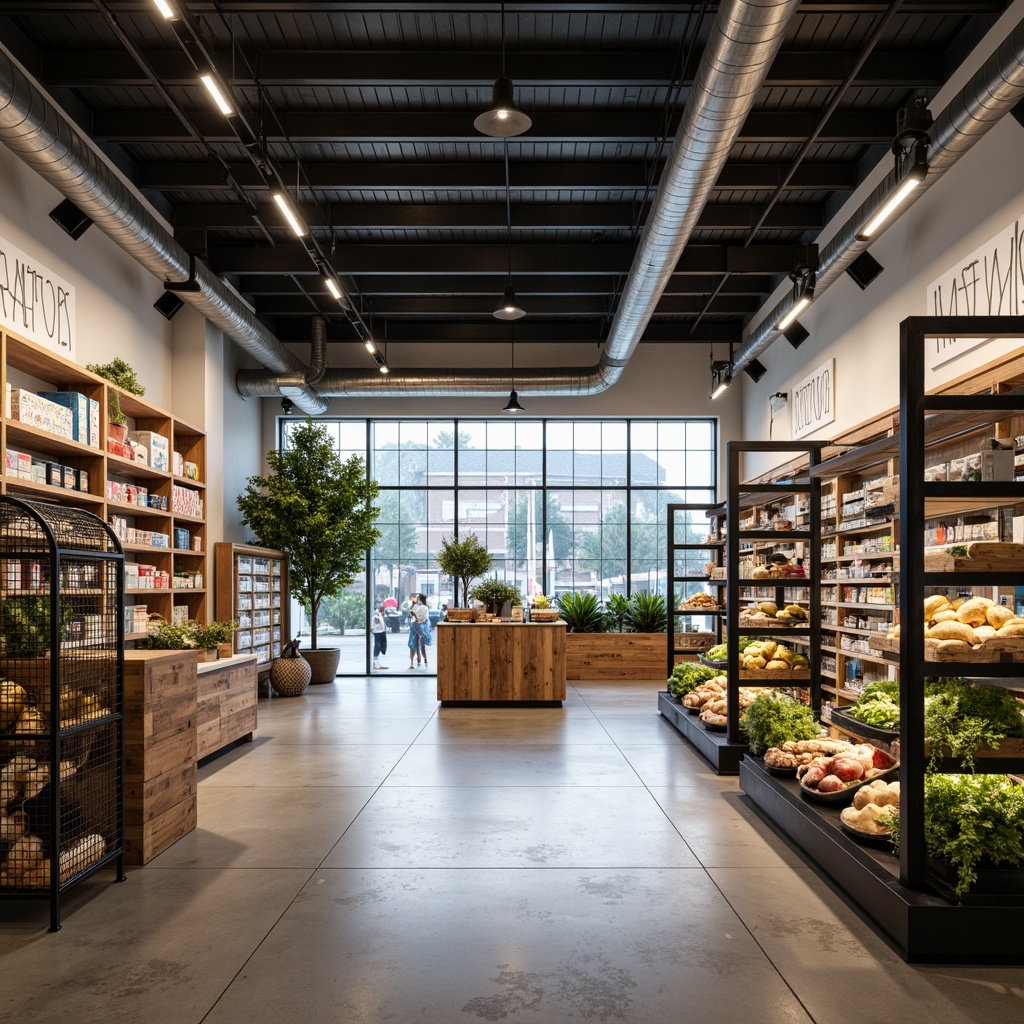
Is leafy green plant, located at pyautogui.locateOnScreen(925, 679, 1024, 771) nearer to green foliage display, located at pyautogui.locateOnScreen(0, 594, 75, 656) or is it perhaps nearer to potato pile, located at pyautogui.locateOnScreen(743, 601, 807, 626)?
potato pile, located at pyautogui.locateOnScreen(743, 601, 807, 626)

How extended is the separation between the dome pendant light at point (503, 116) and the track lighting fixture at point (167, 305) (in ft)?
18.9

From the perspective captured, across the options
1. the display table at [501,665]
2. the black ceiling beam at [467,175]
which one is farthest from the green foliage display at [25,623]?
the display table at [501,665]

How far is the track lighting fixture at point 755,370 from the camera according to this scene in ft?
40.9

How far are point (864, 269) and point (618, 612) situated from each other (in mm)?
6720

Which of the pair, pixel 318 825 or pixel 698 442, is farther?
pixel 698 442

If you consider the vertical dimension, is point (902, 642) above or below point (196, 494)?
below

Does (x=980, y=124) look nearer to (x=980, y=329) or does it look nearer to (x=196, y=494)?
(x=980, y=329)

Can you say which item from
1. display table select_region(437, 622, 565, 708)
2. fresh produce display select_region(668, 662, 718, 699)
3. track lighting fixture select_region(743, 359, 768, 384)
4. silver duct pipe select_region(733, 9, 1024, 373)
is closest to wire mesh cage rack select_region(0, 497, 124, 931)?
Result: silver duct pipe select_region(733, 9, 1024, 373)

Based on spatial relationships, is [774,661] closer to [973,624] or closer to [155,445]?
[973,624]

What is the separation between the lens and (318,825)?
5281 millimetres

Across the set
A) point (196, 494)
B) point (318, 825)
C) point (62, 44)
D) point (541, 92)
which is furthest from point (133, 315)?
point (318, 825)

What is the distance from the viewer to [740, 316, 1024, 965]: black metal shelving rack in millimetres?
3314

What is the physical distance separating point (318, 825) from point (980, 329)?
436 cm

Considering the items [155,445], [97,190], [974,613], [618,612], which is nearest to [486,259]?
[155,445]
